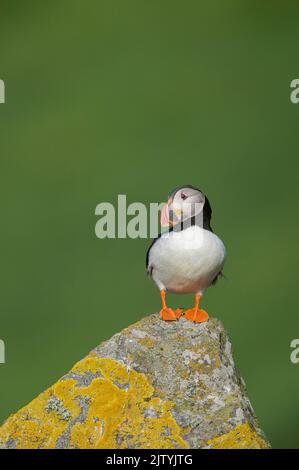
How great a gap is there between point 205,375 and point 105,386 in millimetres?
683

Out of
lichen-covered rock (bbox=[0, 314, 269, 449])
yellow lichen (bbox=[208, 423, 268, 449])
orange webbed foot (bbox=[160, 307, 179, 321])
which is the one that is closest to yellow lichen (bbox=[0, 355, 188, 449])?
lichen-covered rock (bbox=[0, 314, 269, 449])

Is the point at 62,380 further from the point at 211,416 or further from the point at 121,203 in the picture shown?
the point at 121,203

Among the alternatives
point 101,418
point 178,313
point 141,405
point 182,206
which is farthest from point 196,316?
point 101,418

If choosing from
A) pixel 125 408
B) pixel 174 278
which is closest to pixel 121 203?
pixel 174 278

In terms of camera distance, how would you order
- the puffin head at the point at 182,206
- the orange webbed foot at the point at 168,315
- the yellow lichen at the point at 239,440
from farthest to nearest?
the puffin head at the point at 182,206 → the orange webbed foot at the point at 168,315 → the yellow lichen at the point at 239,440

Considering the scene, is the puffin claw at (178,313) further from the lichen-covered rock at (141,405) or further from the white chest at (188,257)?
the lichen-covered rock at (141,405)

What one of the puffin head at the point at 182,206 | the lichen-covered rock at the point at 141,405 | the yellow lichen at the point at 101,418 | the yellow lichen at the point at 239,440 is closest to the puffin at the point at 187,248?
the puffin head at the point at 182,206

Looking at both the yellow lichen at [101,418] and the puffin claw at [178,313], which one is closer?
the yellow lichen at [101,418]

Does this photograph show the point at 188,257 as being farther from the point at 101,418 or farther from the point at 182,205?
the point at 101,418

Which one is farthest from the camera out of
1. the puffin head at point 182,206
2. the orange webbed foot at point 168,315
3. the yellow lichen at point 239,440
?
the puffin head at point 182,206

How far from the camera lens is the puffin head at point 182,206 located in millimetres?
8352

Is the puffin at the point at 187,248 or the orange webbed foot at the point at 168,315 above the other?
the puffin at the point at 187,248
